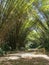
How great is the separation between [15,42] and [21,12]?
3431mm

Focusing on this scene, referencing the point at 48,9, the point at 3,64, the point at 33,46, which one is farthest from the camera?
the point at 33,46

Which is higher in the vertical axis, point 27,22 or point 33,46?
point 27,22

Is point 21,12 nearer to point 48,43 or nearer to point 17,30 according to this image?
point 17,30

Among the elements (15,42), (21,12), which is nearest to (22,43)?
(15,42)

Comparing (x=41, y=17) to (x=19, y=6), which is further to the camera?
(x=41, y=17)

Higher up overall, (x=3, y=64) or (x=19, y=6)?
(x=19, y=6)

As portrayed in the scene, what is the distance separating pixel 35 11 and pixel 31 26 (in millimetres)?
900

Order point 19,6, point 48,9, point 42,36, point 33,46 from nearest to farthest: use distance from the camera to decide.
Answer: point 19,6, point 48,9, point 42,36, point 33,46

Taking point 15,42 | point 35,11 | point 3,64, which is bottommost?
point 3,64

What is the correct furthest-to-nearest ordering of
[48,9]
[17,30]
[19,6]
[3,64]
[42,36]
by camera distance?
[42,36] < [48,9] < [17,30] < [19,6] < [3,64]

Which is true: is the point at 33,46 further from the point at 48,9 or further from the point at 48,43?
the point at 48,9

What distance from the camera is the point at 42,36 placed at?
42.2ft

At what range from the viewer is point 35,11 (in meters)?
11.9

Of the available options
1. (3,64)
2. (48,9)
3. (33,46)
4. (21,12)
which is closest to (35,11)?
(48,9)
